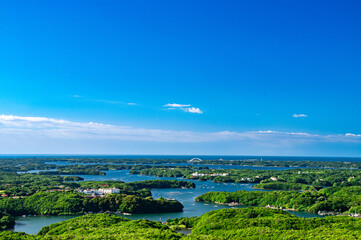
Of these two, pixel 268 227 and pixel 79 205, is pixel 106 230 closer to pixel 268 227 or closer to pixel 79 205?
pixel 268 227

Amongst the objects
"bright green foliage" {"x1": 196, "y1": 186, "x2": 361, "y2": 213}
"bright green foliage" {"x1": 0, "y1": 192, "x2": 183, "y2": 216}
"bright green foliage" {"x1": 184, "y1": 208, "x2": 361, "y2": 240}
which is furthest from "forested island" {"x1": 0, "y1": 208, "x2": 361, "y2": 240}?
"bright green foliage" {"x1": 196, "y1": 186, "x2": 361, "y2": 213}

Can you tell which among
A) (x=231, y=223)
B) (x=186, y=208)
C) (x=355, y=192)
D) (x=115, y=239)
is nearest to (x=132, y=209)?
(x=186, y=208)

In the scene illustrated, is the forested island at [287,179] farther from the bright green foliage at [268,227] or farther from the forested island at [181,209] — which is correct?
the bright green foliage at [268,227]

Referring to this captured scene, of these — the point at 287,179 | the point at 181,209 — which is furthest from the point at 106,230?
the point at 287,179

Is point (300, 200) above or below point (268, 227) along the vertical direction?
below

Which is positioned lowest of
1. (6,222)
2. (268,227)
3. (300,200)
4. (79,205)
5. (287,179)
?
(6,222)

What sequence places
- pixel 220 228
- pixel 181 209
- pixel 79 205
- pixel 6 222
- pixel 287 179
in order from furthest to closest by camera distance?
1. pixel 287 179
2. pixel 181 209
3. pixel 79 205
4. pixel 6 222
5. pixel 220 228

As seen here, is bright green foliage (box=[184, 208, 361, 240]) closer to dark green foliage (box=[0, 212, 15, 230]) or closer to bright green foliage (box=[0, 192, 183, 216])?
bright green foliage (box=[0, 192, 183, 216])

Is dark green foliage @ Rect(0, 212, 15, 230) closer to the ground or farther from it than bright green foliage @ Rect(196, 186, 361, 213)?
closer to the ground

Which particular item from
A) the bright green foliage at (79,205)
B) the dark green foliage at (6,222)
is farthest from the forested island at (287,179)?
the dark green foliage at (6,222)

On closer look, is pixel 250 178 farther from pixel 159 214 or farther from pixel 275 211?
pixel 275 211

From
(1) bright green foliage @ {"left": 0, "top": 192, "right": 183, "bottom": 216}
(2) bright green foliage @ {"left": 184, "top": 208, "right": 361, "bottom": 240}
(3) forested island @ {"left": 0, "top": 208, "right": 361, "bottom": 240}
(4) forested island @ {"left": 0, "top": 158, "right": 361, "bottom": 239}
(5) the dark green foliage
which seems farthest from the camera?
(1) bright green foliage @ {"left": 0, "top": 192, "right": 183, "bottom": 216}

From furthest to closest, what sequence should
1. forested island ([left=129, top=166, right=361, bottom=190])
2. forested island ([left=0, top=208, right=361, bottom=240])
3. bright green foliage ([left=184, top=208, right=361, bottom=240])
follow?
forested island ([left=129, top=166, right=361, bottom=190])
forested island ([left=0, top=208, right=361, bottom=240])
bright green foliage ([left=184, top=208, right=361, bottom=240])
